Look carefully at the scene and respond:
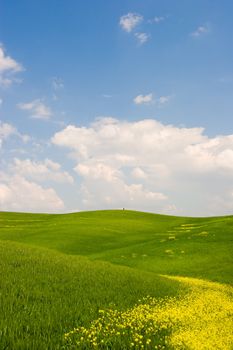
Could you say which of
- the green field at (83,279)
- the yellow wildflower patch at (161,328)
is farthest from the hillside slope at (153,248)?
the yellow wildflower patch at (161,328)

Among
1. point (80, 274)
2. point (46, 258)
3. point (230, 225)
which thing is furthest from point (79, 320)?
point (230, 225)

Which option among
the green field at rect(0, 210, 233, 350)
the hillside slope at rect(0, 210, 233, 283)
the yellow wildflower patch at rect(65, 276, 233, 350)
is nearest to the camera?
the yellow wildflower patch at rect(65, 276, 233, 350)

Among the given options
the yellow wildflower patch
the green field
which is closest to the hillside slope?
the green field

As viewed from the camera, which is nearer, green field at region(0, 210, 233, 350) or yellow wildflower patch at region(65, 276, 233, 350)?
yellow wildflower patch at region(65, 276, 233, 350)

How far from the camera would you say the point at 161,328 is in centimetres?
1600

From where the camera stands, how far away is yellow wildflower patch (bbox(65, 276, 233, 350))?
550 inches

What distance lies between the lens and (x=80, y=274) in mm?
25406

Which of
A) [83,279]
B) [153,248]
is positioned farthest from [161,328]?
[153,248]

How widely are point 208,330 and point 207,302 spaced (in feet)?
21.6

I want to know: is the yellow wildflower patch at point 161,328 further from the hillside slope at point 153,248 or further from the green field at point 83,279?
the hillside slope at point 153,248

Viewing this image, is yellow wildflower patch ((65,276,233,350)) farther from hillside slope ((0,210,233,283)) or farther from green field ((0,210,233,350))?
hillside slope ((0,210,233,283))

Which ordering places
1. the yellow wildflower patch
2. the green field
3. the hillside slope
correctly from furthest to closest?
the hillside slope, the green field, the yellow wildflower patch

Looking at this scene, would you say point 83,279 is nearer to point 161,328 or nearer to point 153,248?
point 161,328

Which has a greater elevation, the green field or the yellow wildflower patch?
the green field
